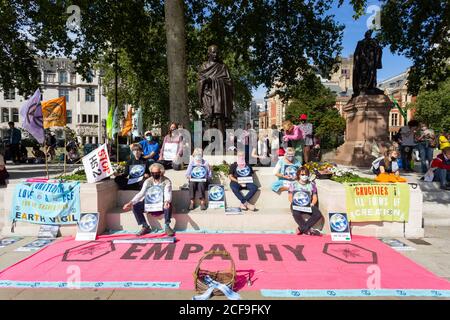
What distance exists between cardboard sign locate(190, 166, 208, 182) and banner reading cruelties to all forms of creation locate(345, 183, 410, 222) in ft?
10.6

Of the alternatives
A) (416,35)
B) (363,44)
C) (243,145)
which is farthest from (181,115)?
(416,35)

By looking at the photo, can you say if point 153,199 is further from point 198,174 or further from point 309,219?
point 309,219

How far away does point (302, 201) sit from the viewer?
7.34m

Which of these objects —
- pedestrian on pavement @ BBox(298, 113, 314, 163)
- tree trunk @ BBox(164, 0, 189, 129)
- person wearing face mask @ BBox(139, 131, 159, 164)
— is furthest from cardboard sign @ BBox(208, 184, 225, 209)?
pedestrian on pavement @ BBox(298, 113, 314, 163)

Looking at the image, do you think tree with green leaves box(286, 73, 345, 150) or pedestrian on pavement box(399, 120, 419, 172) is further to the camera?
tree with green leaves box(286, 73, 345, 150)

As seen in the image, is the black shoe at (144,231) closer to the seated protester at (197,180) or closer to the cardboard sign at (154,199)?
the cardboard sign at (154,199)

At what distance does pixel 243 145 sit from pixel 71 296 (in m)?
6.56

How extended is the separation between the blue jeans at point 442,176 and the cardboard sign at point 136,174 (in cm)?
855

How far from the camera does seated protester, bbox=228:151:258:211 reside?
816cm

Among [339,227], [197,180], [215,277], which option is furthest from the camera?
[197,180]

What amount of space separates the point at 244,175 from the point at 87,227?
368 centimetres

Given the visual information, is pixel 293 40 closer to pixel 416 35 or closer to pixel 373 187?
pixel 416 35

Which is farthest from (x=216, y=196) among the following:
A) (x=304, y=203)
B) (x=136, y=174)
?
(x=304, y=203)

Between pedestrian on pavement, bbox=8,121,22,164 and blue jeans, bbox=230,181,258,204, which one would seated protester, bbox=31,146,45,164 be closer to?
pedestrian on pavement, bbox=8,121,22,164
